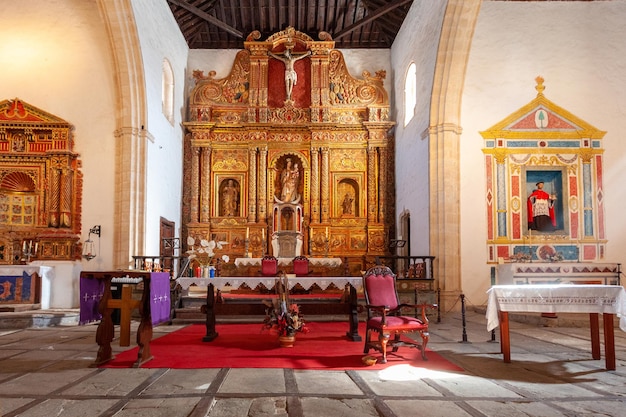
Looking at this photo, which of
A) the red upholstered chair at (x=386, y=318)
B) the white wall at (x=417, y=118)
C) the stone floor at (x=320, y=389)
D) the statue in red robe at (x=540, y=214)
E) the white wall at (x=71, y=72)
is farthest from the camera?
the white wall at (x=417, y=118)

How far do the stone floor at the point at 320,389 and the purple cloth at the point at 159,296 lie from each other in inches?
31.2

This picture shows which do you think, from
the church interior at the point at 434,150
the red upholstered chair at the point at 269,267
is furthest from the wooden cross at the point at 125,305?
the red upholstered chair at the point at 269,267

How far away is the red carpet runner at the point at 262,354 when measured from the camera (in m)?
5.66

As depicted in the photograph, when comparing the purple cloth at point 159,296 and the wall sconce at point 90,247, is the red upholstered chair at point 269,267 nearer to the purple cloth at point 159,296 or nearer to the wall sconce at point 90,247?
the wall sconce at point 90,247

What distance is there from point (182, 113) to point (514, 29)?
960 cm

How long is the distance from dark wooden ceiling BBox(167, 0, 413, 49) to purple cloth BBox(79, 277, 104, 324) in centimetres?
1057

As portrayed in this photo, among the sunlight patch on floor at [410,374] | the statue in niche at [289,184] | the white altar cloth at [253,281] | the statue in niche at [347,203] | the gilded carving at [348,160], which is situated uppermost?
the gilded carving at [348,160]

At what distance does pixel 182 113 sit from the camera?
635 inches

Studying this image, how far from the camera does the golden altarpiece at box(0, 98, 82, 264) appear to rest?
37.7ft

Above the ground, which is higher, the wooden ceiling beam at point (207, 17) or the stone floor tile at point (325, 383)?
the wooden ceiling beam at point (207, 17)

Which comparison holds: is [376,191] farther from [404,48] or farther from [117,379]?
[117,379]

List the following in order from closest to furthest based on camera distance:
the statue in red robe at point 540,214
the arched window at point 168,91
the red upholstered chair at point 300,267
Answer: the statue in red robe at point 540,214 < the red upholstered chair at point 300,267 < the arched window at point 168,91

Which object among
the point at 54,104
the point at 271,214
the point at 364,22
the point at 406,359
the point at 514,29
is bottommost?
the point at 406,359

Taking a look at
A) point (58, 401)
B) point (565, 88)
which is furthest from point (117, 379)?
point (565, 88)
